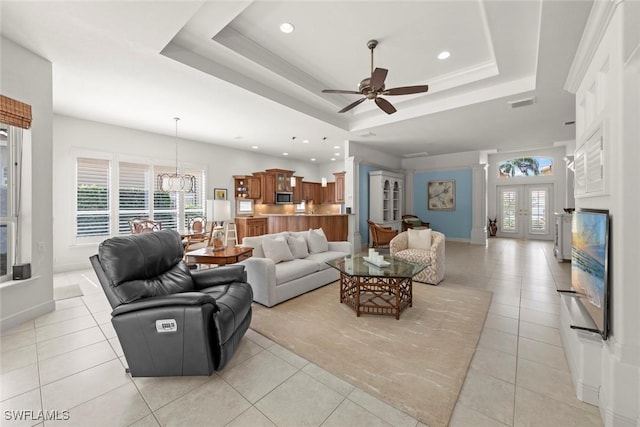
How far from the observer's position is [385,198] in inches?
306

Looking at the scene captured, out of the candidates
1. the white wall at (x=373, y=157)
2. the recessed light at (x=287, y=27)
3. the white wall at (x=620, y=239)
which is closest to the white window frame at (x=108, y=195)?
the recessed light at (x=287, y=27)

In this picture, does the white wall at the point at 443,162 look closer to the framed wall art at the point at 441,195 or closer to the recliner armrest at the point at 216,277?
the framed wall art at the point at 441,195

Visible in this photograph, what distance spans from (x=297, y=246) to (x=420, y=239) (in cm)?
219

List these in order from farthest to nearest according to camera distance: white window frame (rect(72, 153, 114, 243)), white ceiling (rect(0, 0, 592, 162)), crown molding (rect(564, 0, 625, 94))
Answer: white window frame (rect(72, 153, 114, 243)) → white ceiling (rect(0, 0, 592, 162)) → crown molding (rect(564, 0, 625, 94))

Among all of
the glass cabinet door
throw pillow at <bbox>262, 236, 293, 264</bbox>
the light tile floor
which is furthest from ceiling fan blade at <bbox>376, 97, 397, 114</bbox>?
the glass cabinet door

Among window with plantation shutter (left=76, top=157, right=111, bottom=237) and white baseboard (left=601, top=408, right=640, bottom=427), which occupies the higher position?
window with plantation shutter (left=76, top=157, right=111, bottom=237)

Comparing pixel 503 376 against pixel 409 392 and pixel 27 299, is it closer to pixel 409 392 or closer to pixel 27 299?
pixel 409 392

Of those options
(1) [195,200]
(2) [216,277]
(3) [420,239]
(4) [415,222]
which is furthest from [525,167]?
(1) [195,200]

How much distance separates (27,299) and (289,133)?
4.98 m

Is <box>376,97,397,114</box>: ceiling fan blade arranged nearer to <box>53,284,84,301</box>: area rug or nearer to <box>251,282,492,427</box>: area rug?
<box>251,282,492,427</box>: area rug

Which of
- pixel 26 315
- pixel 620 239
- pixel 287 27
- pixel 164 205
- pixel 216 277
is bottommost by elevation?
pixel 26 315

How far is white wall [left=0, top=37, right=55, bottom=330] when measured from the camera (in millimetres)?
2688

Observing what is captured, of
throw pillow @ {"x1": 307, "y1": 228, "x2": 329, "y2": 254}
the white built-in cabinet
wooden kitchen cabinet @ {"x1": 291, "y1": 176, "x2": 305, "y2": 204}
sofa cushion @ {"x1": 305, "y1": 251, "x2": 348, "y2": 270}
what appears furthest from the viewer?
wooden kitchen cabinet @ {"x1": 291, "y1": 176, "x2": 305, "y2": 204}

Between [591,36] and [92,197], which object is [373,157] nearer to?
[591,36]
